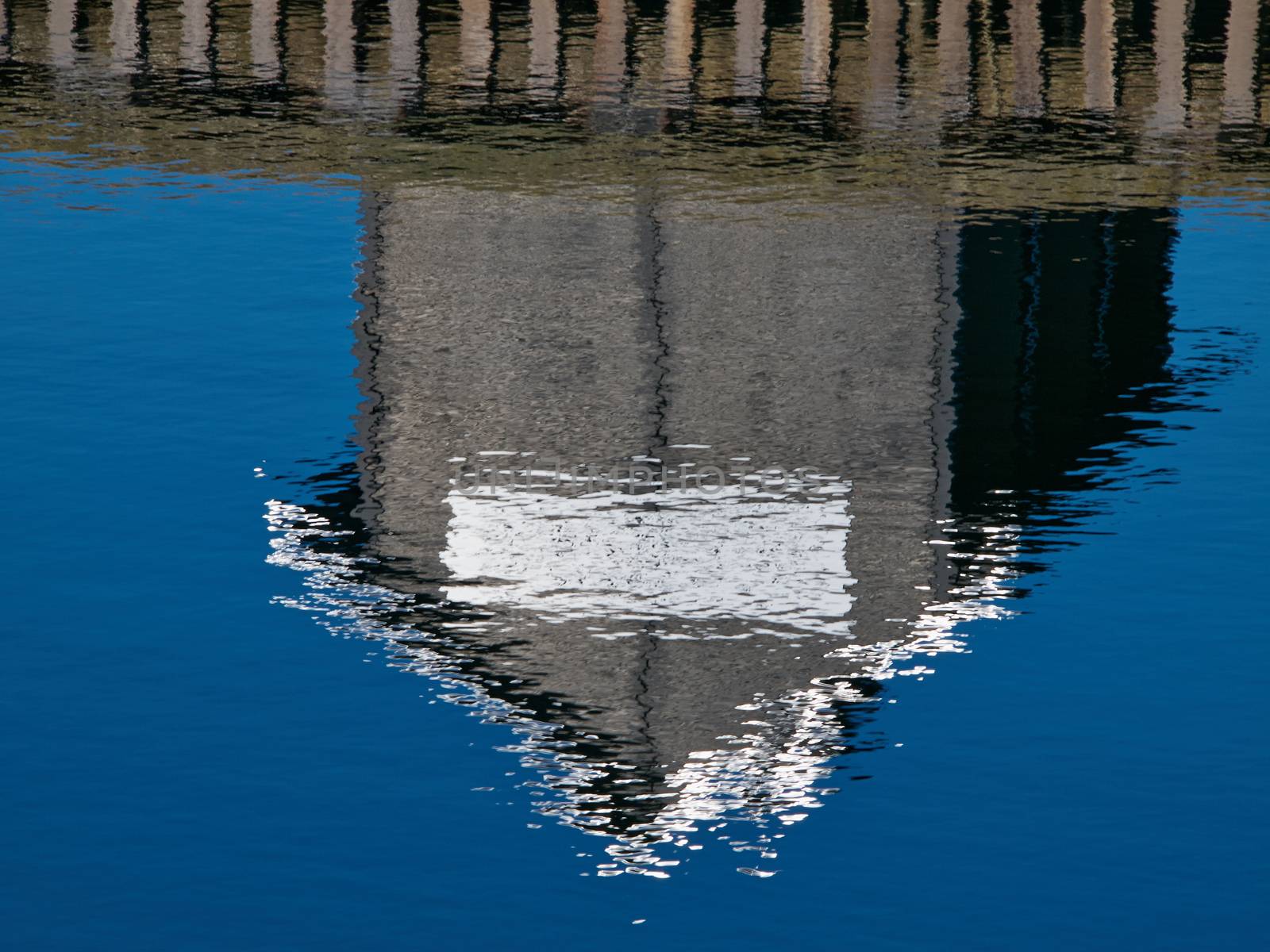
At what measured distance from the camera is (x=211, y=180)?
51.6 feet

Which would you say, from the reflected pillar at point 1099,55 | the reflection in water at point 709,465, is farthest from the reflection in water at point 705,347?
the reflected pillar at point 1099,55

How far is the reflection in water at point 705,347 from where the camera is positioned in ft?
24.8

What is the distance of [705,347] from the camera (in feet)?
38.7

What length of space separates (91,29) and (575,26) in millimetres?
5584

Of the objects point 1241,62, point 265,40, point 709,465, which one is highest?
point 265,40

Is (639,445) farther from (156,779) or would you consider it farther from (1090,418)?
(156,779)

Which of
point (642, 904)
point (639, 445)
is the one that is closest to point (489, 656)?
point (642, 904)

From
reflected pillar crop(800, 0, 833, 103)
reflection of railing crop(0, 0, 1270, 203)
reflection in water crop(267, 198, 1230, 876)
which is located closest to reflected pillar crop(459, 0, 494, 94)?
reflection of railing crop(0, 0, 1270, 203)

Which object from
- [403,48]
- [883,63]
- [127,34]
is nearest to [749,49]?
[883,63]

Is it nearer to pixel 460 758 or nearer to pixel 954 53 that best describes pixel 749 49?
pixel 954 53

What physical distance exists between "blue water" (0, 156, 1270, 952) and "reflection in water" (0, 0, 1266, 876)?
190mm

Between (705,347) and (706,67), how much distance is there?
10172 millimetres

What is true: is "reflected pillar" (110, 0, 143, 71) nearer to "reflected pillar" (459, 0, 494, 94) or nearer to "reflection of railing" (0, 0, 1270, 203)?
"reflection of railing" (0, 0, 1270, 203)

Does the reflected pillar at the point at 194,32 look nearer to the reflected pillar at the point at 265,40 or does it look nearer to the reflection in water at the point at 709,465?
the reflected pillar at the point at 265,40
